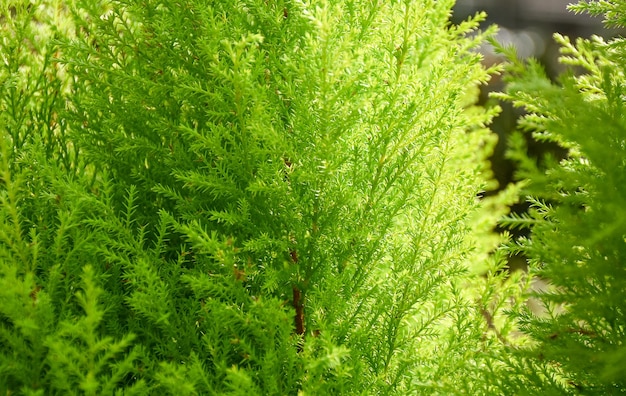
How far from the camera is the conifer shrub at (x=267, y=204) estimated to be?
1.40m

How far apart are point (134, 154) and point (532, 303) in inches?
191

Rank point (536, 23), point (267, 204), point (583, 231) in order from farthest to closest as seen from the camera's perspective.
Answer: point (536, 23)
point (267, 204)
point (583, 231)

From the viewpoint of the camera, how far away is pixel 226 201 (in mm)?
1597

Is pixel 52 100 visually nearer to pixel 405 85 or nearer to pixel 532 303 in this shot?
pixel 405 85

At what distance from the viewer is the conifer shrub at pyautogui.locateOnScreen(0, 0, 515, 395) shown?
4.58 ft

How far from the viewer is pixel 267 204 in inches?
60.8

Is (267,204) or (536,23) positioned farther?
(536,23)

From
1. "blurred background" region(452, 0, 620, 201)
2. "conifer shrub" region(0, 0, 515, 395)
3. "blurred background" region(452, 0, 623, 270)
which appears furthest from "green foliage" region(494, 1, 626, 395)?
"blurred background" region(452, 0, 620, 201)

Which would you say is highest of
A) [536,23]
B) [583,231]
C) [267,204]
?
[536,23]

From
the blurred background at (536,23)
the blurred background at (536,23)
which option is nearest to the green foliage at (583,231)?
the blurred background at (536,23)

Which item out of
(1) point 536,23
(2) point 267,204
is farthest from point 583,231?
(1) point 536,23

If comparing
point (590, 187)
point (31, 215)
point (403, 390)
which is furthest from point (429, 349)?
point (31, 215)

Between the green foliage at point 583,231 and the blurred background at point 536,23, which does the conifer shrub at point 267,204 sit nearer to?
the green foliage at point 583,231

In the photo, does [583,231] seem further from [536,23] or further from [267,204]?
[536,23]
